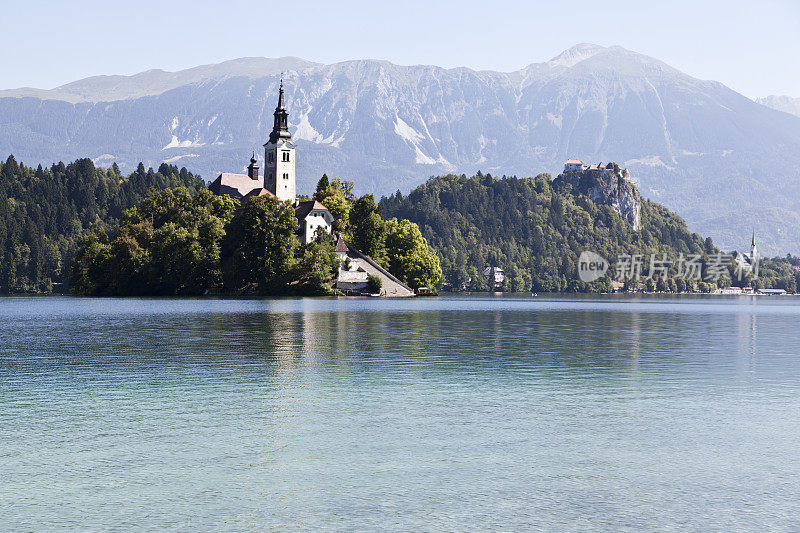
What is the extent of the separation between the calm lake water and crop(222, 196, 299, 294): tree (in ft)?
372

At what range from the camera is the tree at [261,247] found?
167 metres

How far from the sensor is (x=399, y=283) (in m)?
187

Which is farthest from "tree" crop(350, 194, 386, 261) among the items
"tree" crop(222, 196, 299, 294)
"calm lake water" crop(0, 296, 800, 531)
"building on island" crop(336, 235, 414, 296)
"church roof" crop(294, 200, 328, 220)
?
"calm lake water" crop(0, 296, 800, 531)

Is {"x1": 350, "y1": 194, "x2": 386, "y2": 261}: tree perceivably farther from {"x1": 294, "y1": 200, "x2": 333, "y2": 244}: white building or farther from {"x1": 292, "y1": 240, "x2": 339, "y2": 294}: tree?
{"x1": 292, "y1": 240, "x2": 339, "y2": 294}: tree

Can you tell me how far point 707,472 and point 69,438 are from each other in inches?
681

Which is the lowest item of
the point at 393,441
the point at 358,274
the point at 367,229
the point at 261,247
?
the point at 393,441

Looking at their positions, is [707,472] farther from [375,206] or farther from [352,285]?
[375,206]

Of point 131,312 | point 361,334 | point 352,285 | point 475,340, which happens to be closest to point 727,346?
point 475,340

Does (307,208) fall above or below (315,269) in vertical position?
above

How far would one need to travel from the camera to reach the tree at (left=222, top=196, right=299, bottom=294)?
167000 mm

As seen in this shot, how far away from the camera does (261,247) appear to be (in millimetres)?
167625

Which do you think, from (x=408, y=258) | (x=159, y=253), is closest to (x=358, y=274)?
(x=408, y=258)

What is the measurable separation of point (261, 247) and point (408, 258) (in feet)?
117

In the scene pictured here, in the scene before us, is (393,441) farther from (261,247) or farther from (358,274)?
(358,274)
